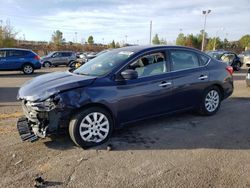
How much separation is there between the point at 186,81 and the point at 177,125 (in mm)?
920

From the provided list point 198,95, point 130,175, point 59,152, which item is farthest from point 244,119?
point 59,152

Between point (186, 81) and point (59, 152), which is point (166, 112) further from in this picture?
point (59, 152)

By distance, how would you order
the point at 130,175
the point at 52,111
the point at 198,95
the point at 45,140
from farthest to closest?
the point at 198,95 → the point at 45,140 → the point at 52,111 → the point at 130,175

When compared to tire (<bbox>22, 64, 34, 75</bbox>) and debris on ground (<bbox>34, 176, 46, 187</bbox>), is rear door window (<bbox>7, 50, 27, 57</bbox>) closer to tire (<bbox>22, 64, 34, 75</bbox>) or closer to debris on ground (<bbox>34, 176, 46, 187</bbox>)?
tire (<bbox>22, 64, 34, 75</bbox>)

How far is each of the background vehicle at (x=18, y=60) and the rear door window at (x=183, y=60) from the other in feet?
44.4

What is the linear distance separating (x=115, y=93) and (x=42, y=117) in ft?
4.07

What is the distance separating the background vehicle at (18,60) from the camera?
16.6 meters

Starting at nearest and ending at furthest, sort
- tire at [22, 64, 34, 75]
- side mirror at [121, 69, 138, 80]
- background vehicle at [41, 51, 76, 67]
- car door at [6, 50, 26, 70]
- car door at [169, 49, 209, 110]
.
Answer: side mirror at [121, 69, 138, 80] < car door at [169, 49, 209, 110] < car door at [6, 50, 26, 70] < tire at [22, 64, 34, 75] < background vehicle at [41, 51, 76, 67]

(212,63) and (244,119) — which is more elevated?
(212,63)

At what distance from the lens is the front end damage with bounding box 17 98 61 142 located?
13.8 feet

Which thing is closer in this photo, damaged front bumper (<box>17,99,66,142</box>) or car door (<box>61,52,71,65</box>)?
damaged front bumper (<box>17,99,66,142</box>)

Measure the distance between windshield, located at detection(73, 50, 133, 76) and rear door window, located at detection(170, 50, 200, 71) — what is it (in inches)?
38.4

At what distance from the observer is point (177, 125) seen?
18.4 feet

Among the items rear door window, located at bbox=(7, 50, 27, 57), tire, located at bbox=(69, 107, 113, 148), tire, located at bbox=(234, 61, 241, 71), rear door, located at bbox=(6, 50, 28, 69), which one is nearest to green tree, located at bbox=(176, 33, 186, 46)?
tire, located at bbox=(234, 61, 241, 71)
